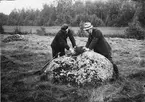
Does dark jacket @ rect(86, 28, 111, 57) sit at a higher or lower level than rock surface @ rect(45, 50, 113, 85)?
higher

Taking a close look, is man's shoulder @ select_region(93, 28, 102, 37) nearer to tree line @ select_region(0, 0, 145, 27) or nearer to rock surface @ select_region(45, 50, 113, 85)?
rock surface @ select_region(45, 50, 113, 85)

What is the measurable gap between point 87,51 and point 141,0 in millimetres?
24386

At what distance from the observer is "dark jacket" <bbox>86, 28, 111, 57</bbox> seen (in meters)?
6.41

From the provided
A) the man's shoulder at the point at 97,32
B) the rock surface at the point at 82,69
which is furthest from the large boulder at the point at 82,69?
the man's shoulder at the point at 97,32

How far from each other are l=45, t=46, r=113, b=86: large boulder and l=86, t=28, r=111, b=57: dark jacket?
1.01 ft

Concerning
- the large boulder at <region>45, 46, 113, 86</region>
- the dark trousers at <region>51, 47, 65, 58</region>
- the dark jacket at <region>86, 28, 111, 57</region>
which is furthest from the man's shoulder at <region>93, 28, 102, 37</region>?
the dark trousers at <region>51, 47, 65, 58</region>

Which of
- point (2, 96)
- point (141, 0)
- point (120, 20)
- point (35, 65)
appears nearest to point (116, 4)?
point (120, 20)

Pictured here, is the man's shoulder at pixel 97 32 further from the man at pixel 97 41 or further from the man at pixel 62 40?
the man at pixel 62 40

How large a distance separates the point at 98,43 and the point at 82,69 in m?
1.26

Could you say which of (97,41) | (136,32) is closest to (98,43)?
(97,41)

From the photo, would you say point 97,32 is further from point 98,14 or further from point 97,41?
point 98,14

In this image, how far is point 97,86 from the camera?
18.8 feet

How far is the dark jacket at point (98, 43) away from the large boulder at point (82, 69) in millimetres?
307

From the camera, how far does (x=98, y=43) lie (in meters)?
6.68
